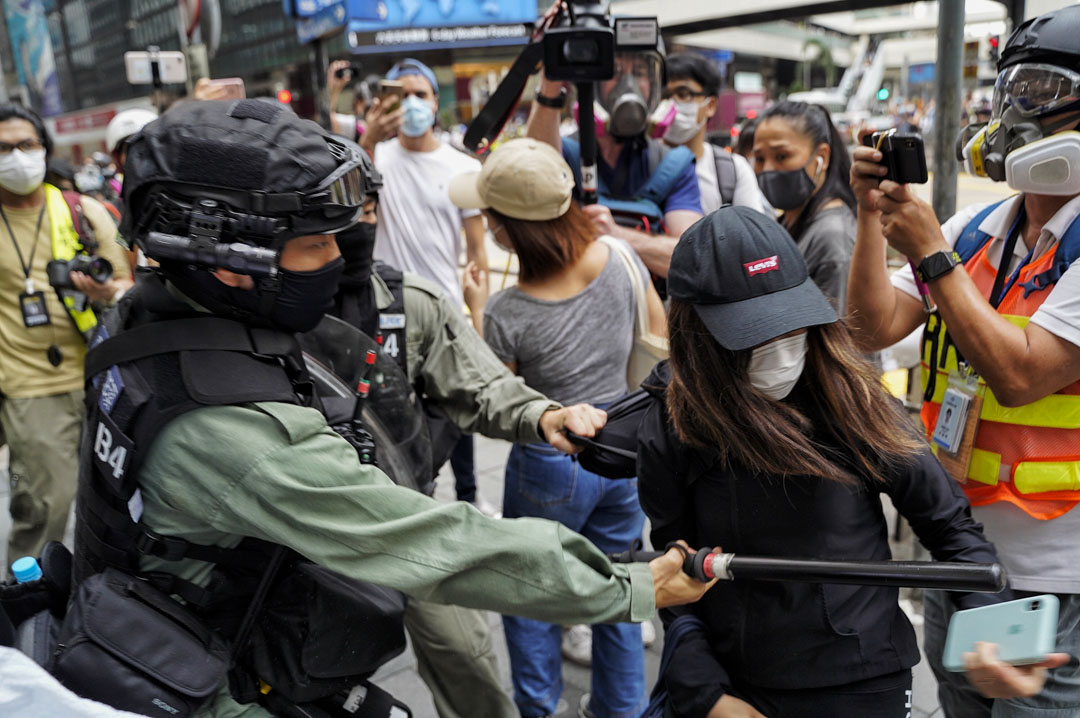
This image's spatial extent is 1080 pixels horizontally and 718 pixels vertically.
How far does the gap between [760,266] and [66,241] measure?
12.0ft

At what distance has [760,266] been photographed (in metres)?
1.64

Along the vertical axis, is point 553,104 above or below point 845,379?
above

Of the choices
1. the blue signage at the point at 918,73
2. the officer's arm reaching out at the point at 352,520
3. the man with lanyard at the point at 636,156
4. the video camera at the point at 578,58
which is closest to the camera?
the officer's arm reaching out at the point at 352,520

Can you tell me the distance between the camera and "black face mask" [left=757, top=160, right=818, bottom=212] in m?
3.33

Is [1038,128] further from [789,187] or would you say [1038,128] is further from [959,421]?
[789,187]

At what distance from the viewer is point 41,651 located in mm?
1743

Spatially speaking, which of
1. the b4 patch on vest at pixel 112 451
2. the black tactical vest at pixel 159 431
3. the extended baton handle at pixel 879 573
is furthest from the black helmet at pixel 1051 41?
the b4 patch on vest at pixel 112 451

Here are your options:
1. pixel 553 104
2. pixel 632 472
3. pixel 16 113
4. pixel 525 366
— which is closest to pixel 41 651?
pixel 632 472

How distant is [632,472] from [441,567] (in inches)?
27.9

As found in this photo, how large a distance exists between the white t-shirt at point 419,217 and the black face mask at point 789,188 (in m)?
1.56

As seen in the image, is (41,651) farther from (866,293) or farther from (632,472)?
(866,293)

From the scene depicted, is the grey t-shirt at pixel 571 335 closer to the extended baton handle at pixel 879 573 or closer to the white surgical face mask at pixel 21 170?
the extended baton handle at pixel 879 573

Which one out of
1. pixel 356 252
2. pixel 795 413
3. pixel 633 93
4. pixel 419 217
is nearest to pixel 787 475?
pixel 795 413

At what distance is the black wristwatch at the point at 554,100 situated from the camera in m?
3.25
